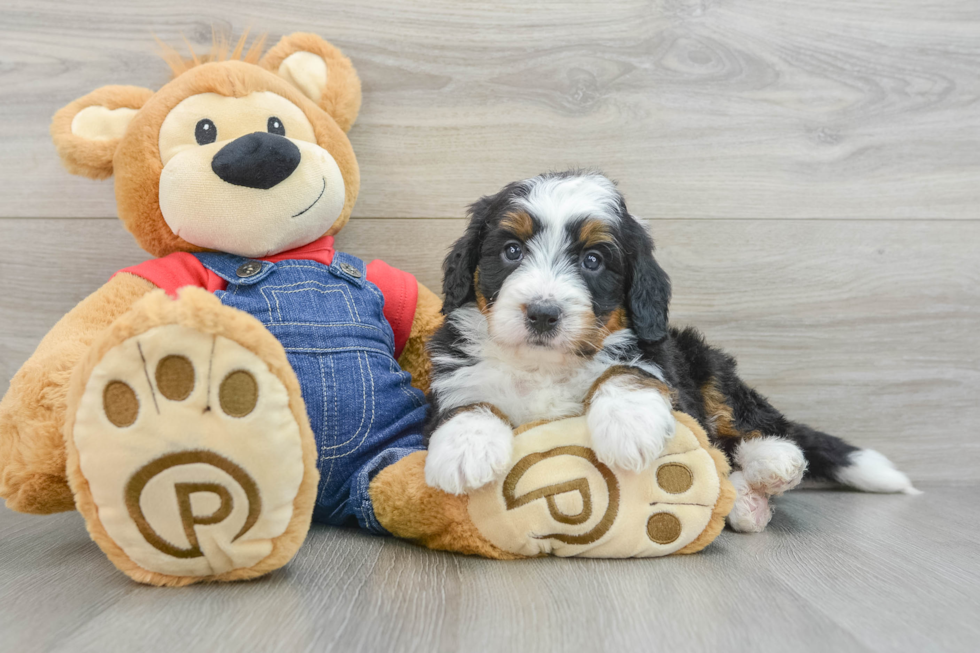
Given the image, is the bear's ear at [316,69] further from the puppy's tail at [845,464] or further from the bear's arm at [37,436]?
the puppy's tail at [845,464]

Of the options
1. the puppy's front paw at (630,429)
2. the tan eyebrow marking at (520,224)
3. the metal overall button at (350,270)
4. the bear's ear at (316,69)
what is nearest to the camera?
the puppy's front paw at (630,429)

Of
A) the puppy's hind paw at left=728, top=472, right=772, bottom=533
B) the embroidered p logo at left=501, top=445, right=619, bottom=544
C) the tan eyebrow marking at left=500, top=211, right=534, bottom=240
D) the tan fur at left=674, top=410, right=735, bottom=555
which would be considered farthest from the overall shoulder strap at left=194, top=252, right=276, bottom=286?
the puppy's hind paw at left=728, top=472, right=772, bottom=533

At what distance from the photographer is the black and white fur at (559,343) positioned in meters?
1.47

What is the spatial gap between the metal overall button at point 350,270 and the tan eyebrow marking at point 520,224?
0.51 metres

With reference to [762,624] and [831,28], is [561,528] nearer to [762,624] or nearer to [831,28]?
[762,624]

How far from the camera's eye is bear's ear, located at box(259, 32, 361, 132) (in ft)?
6.80

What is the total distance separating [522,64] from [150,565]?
1.93 m

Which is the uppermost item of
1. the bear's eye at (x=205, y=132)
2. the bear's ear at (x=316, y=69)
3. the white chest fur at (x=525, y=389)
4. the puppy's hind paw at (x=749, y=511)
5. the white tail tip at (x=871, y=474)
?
the bear's ear at (x=316, y=69)

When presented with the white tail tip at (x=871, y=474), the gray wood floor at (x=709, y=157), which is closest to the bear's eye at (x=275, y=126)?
the gray wood floor at (x=709, y=157)

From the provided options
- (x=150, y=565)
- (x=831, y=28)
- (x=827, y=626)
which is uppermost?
(x=831, y=28)

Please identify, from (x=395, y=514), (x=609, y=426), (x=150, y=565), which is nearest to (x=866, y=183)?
(x=609, y=426)

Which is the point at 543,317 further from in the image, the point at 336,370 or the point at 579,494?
the point at 336,370

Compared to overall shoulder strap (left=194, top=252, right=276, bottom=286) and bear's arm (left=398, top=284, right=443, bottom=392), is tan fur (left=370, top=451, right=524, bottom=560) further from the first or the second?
overall shoulder strap (left=194, top=252, right=276, bottom=286)

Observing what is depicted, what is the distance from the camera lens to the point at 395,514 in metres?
1.59
